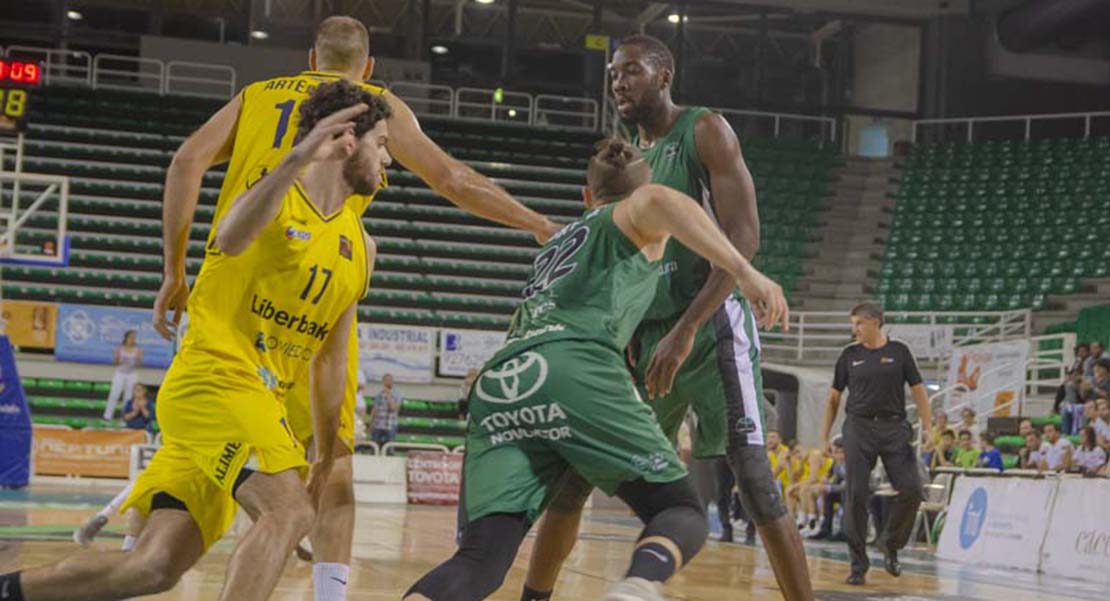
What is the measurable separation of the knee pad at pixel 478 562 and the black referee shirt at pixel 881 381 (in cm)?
632

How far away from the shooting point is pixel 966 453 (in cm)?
1614

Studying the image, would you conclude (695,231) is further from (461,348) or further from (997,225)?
A: (997,225)

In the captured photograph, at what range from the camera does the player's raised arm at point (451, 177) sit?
5.06 meters

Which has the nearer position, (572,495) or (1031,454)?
(572,495)

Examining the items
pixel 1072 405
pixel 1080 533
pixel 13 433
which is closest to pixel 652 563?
pixel 1080 533

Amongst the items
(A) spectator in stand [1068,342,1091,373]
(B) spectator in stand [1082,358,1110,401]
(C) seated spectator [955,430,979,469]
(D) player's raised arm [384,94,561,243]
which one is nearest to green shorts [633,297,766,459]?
(D) player's raised arm [384,94,561,243]

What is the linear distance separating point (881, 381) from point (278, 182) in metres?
6.71

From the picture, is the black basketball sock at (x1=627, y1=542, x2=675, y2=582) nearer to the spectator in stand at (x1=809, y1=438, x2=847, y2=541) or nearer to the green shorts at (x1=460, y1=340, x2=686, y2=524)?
the green shorts at (x1=460, y1=340, x2=686, y2=524)

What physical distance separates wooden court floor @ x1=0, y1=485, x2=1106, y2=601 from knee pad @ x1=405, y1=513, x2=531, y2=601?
2677 mm

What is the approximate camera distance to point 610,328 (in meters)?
4.29

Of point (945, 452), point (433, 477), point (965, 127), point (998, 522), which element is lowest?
point (433, 477)

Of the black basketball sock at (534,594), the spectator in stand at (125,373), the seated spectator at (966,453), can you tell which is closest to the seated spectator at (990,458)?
the seated spectator at (966,453)

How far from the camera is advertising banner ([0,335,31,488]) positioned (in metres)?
17.2

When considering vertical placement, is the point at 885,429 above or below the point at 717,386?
below
